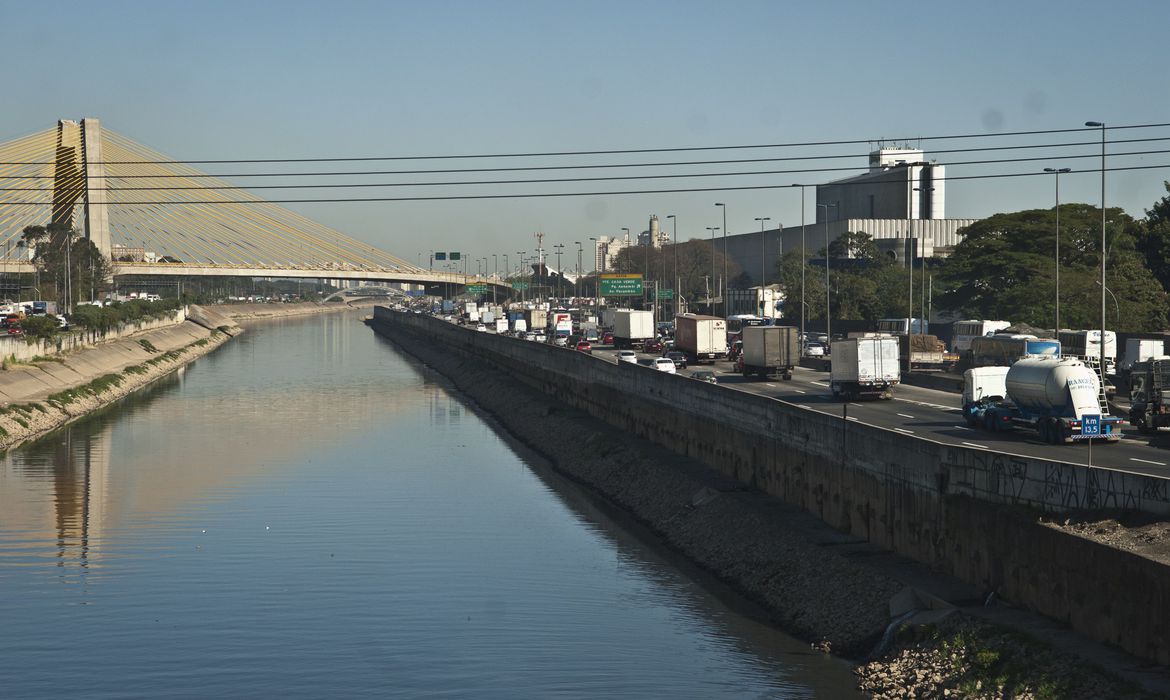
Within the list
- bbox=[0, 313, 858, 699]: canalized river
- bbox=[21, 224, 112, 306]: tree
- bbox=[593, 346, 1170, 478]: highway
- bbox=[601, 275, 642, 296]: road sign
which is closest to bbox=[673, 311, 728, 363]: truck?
bbox=[593, 346, 1170, 478]: highway

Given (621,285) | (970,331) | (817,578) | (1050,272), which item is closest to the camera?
(817,578)

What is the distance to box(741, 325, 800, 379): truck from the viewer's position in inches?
3002

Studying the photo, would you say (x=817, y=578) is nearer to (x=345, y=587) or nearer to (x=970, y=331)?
(x=345, y=587)

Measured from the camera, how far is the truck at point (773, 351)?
250ft

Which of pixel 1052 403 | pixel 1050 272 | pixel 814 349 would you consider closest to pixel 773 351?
pixel 814 349

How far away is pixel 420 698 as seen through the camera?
28188 millimetres

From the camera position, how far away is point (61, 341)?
103625 millimetres

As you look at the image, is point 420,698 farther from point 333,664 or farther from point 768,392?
point 768,392

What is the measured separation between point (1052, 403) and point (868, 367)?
18.0 m

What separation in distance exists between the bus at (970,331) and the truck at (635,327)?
94.3 feet

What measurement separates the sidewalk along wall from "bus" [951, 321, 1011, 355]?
6639 cm

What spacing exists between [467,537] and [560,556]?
4937mm

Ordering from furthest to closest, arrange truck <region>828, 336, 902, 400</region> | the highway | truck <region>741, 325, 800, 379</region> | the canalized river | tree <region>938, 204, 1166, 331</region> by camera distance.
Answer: tree <region>938, 204, 1166, 331</region> < truck <region>741, 325, 800, 379</region> < truck <region>828, 336, 902, 400</region> < the highway < the canalized river

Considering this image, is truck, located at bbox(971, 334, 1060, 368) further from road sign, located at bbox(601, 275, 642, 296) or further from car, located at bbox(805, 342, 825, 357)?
road sign, located at bbox(601, 275, 642, 296)
